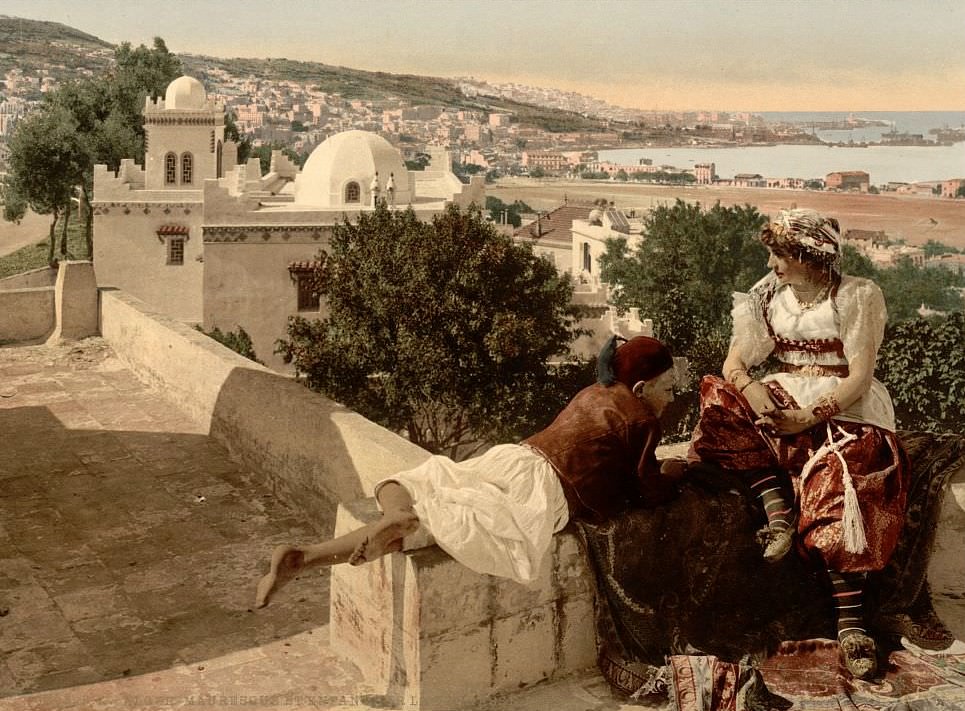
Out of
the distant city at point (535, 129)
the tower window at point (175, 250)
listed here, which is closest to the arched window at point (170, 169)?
the tower window at point (175, 250)

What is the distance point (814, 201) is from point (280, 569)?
71.2 metres

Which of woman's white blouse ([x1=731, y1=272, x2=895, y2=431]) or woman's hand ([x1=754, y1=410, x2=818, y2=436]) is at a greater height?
woman's white blouse ([x1=731, y1=272, x2=895, y2=431])

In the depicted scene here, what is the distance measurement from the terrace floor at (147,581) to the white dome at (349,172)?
29870 millimetres

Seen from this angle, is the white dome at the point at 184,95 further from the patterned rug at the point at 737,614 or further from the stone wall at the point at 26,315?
the patterned rug at the point at 737,614

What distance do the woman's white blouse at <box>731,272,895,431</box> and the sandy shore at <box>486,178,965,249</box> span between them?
1971 inches

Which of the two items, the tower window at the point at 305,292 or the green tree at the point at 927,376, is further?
the tower window at the point at 305,292

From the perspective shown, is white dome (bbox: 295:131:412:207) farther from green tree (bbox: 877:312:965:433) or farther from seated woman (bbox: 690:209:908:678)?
seated woman (bbox: 690:209:908:678)

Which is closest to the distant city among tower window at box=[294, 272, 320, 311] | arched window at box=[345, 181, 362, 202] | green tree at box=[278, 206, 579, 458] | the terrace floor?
arched window at box=[345, 181, 362, 202]

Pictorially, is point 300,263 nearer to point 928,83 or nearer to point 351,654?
point 351,654

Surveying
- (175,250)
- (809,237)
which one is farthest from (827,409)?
(175,250)

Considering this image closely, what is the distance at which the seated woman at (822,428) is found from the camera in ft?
14.0

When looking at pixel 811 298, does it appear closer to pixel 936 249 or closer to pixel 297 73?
pixel 936 249

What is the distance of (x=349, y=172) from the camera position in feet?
128

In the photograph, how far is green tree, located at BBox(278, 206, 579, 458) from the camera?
22750mm
